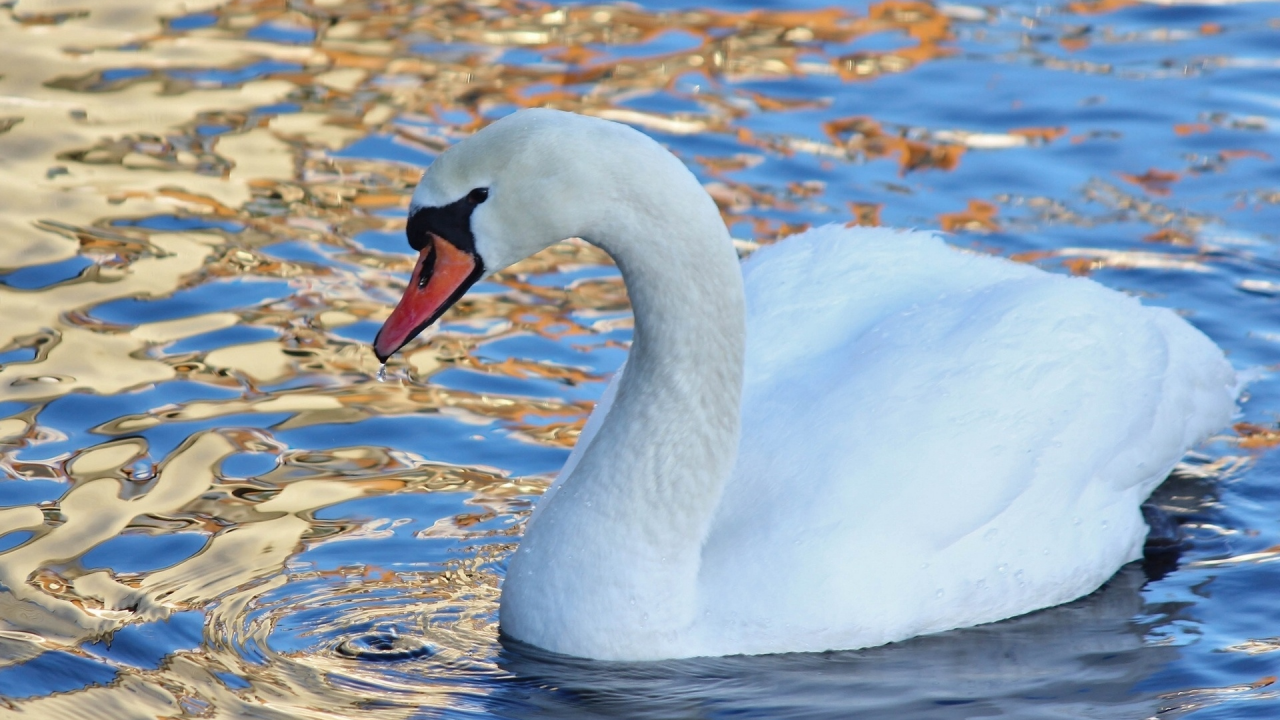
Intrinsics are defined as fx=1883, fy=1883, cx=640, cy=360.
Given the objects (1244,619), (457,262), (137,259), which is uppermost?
(457,262)

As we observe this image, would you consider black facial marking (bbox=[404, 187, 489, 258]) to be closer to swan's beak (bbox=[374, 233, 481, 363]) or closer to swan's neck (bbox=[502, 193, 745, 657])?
swan's beak (bbox=[374, 233, 481, 363])

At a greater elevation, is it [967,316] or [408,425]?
[967,316]

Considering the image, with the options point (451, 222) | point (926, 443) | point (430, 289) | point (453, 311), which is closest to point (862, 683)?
point (926, 443)

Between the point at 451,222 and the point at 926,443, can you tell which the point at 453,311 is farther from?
the point at 451,222

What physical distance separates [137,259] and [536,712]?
13.4 ft

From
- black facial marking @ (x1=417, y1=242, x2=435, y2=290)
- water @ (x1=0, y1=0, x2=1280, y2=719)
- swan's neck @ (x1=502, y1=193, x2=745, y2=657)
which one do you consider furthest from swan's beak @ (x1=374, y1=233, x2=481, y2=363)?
water @ (x1=0, y1=0, x2=1280, y2=719)

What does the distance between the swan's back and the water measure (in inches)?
6.2

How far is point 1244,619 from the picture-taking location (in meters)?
6.32

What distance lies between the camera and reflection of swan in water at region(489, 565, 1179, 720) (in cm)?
559

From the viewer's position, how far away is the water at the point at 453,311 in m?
5.77

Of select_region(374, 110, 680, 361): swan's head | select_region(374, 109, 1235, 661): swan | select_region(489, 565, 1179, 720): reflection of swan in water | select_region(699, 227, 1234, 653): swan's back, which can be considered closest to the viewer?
select_region(374, 110, 680, 361): swan's head

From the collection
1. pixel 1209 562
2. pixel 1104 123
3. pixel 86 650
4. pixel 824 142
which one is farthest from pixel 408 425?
pixel 1104 123

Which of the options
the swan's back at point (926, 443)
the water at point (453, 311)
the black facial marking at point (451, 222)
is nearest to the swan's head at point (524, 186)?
the black facial marking at point (451, 222)

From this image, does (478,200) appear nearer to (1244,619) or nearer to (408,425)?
(408,425)
